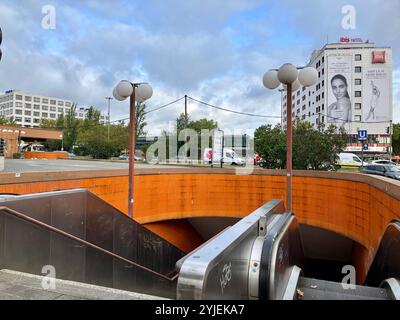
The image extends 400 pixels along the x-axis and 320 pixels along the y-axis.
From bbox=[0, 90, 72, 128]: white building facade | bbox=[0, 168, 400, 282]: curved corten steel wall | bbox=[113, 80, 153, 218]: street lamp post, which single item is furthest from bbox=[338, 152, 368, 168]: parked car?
bbox=[0, 90, 72, 128]: white building facade

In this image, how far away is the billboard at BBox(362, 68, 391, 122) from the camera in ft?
203

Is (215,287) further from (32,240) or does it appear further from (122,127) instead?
(122,127)

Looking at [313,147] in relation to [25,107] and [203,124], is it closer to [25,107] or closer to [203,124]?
[203,124]

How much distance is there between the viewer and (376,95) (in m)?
62.4

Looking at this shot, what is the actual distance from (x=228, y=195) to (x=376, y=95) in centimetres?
6245

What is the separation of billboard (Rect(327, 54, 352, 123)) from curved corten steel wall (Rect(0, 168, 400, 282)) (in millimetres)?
57596

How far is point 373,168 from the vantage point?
773 inches

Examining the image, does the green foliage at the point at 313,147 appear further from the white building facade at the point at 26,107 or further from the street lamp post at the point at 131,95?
the white building facade at the point at 26,107

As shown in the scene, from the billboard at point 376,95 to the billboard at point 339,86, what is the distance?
3176 millimetres

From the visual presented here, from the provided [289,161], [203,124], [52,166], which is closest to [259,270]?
[289,161]

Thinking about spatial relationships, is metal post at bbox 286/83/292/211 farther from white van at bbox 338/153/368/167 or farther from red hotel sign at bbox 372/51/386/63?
red hotel sign at bbox 372/51/386/63
